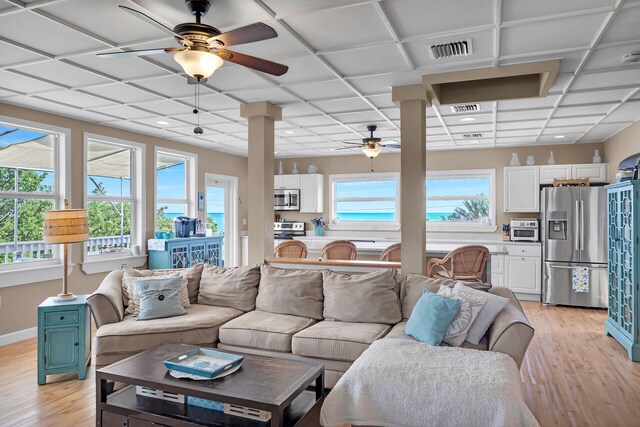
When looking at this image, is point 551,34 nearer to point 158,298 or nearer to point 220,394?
point 220,394

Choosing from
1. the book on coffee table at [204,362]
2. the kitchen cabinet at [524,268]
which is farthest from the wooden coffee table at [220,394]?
the kitchen cabinet at [524,268]

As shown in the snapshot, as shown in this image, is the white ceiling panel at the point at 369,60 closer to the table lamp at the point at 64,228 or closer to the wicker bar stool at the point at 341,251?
the wicker bar stool at the point at 341,251

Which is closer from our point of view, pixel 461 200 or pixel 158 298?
pixel 158 298

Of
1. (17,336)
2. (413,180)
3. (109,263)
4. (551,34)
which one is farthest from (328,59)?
(17,336)

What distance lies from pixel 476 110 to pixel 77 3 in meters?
3.90

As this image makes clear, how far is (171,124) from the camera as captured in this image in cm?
562

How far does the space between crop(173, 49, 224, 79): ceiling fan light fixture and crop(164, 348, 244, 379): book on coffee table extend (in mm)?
1649

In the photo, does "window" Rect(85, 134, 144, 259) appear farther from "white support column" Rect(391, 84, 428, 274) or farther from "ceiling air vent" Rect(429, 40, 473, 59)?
"ceiling air vent" Rect(429, 40, 473, 59)

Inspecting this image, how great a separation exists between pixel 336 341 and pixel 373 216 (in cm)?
530

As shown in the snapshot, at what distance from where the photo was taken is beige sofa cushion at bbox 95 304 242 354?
3.30m

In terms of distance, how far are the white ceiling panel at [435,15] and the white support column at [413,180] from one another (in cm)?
128

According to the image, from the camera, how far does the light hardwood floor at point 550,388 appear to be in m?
2.91

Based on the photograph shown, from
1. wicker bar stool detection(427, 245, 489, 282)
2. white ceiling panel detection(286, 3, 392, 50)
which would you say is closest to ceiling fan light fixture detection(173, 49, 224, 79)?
white ceiling panel detection(286, 3, 392, 50)

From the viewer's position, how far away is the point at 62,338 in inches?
141
